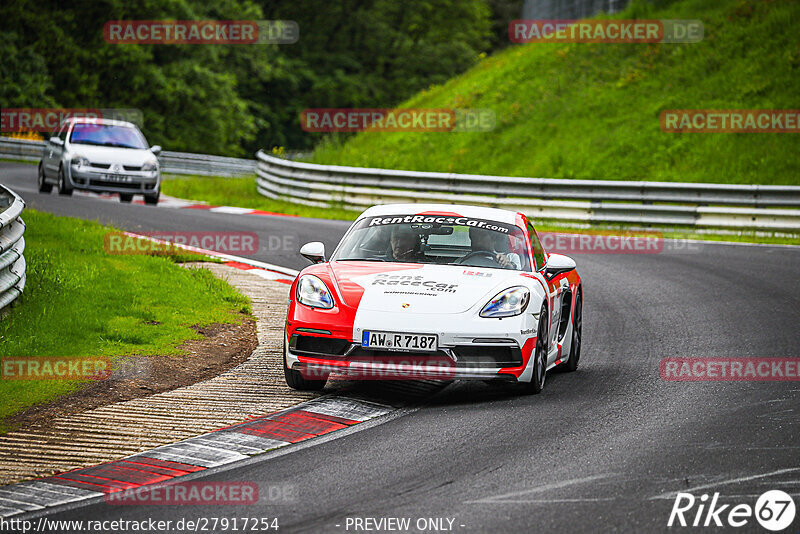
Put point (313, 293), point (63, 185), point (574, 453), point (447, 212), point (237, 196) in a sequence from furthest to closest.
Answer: point (237, 196) < point (63, 185) < point (447, 212) < point (313, 293) < point (574, 453)

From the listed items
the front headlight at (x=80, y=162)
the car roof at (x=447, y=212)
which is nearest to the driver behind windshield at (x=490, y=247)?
the car roof at (x=447, y=212)

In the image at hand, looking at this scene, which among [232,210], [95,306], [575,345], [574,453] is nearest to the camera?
[574,453]

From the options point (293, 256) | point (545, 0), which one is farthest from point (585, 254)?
point (545, 0)

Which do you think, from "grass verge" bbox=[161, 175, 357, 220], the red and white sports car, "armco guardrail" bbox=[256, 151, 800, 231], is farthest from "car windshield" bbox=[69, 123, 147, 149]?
the red and white sports car

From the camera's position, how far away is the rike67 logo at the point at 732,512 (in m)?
5.22

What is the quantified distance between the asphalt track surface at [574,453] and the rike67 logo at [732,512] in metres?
0.04

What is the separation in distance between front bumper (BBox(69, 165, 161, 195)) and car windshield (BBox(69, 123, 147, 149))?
791 millimetres

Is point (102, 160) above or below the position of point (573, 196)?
above

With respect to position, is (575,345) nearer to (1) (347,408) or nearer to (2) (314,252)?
(2) (314,252)

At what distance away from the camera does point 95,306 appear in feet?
34.1

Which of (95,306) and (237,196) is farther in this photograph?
(237,196)

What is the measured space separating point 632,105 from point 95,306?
21.1 m

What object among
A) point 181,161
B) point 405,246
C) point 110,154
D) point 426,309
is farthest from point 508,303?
point 181,161

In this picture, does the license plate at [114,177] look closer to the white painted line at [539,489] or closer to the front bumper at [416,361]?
the front bumper at [416,361]
